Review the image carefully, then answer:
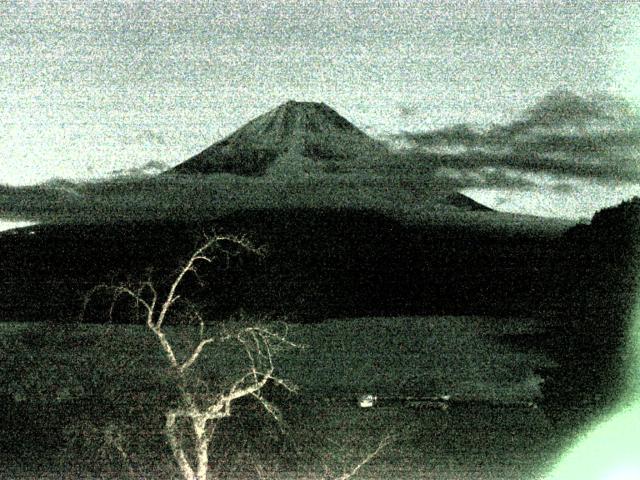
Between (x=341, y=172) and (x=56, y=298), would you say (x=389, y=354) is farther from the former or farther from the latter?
(x=341, y=172)

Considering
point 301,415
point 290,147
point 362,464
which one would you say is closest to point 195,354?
point 362,464

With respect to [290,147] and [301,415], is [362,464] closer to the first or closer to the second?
[301,415]

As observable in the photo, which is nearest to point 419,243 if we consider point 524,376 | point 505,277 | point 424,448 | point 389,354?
point 505,277

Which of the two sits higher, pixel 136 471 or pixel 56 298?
pixel 136 471

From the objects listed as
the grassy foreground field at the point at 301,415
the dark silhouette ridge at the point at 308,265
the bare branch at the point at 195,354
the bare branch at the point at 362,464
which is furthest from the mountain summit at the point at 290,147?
the bare branch at the point at 195,354

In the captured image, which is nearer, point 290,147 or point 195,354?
point 195,354

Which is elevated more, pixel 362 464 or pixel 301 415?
pixel 362 464
